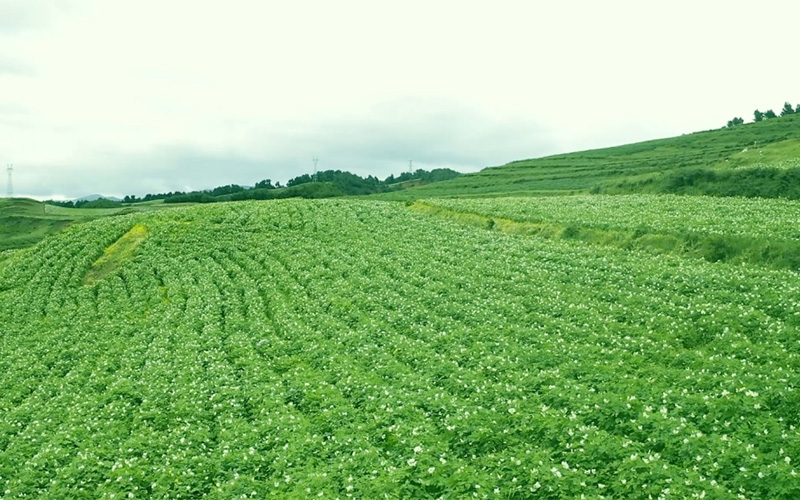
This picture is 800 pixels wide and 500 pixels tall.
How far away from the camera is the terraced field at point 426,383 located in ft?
41.4


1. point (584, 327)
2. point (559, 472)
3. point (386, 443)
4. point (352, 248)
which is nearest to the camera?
point (559, 472)

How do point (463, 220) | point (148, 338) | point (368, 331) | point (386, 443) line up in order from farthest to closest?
point (463, 220), point (148, 338), point (368, 331), point (386, 443)

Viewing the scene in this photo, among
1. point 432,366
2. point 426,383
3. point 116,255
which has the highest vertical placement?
point 116,255

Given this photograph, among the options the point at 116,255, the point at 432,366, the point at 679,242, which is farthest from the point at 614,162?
the point at 432,366

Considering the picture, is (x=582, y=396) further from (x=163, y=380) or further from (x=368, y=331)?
(x=163, y=380)

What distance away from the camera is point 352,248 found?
41875mm

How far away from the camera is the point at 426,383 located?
18.0 metres

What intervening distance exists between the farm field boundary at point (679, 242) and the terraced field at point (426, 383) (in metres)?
1.96

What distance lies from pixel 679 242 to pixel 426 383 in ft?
68.4

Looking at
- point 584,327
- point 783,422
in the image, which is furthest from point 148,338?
point 783,422

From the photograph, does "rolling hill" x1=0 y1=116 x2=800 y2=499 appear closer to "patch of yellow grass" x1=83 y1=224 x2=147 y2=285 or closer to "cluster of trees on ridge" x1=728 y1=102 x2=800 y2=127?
"patch of yellow grass" x1=83 y1=224 x2=147 y2=285

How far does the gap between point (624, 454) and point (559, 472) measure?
156 centimetres

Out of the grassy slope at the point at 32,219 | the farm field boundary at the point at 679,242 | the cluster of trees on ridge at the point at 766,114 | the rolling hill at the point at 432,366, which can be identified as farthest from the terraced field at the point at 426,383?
the cluster of trees on ridge at the point at 766,114

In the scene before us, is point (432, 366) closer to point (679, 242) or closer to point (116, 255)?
point (679, 242)
